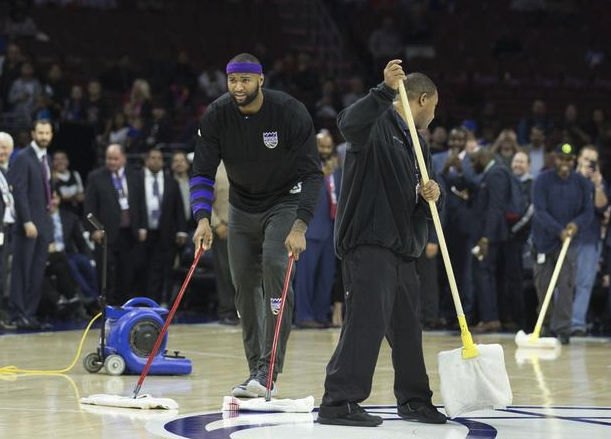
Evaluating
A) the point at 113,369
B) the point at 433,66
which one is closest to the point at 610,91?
the point at 433,66

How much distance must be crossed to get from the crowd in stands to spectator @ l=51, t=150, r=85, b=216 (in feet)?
0.06

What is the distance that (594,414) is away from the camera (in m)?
7.88

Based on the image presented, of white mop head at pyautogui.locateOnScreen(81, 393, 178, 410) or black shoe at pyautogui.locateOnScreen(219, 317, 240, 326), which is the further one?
black shoe at pyautogui.locateOnScreen(219, 317, 240, 326)

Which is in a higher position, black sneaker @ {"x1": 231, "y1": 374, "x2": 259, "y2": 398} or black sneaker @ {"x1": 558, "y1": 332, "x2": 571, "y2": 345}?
A: black sneaker @ {"x1": 231, "y1": 374, "x2": 259, "y2": 398}

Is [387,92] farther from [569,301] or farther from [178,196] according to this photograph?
[178,196]

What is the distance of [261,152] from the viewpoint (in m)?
8.30

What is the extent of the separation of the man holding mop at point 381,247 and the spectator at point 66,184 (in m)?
9.76

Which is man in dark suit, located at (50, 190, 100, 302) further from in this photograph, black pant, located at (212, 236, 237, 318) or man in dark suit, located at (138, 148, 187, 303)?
black pant, located at (212, 236, 237, 318)

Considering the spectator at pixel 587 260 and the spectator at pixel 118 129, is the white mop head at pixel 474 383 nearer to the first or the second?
the spectator at pixel 587 260

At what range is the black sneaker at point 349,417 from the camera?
7.04 meters

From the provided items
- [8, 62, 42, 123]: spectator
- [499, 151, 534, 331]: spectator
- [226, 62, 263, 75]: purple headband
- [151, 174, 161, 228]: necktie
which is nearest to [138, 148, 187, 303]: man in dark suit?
[151, 174, 161, 228]: necktie

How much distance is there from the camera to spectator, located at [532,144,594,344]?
1334 centimetres

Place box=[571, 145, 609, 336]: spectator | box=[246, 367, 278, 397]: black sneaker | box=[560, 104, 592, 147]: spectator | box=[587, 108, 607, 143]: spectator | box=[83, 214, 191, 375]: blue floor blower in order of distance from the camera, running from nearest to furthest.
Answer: box=[246, 367, 278, 397]: black sneaker, box=[83, 214, 191, 375]: blue floor blower, box=[571, 145, 609, 336]: spectator, box=[560, 104, 592, 147]: spectator, box=[587, 108, 607, 143]: spectator

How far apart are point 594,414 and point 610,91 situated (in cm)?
1565
